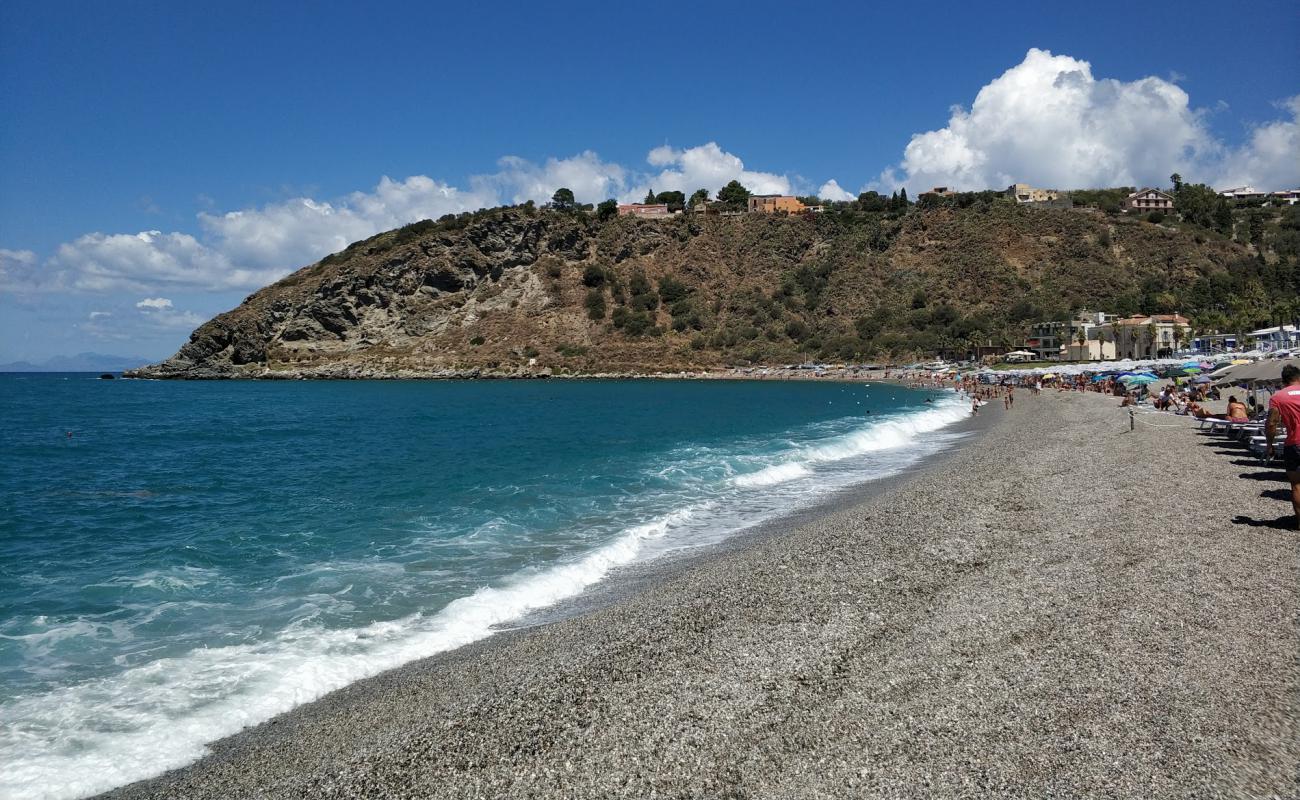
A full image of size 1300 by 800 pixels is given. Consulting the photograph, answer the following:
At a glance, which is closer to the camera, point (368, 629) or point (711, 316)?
point (368, 629)

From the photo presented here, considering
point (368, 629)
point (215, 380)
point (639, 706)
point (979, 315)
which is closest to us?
point (639, 706)

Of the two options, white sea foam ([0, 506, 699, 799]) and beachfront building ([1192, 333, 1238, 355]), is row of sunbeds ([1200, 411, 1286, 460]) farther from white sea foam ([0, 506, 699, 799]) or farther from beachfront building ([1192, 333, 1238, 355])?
beachfront building ([1192, 333, 1238, 355])

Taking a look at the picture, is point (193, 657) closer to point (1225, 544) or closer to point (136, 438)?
point (1225, 544)

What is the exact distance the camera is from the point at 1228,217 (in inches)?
4783

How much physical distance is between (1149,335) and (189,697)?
97069 millimetres

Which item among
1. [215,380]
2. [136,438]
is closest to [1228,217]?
[136,438]

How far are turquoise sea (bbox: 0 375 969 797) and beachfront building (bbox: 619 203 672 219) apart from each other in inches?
4095

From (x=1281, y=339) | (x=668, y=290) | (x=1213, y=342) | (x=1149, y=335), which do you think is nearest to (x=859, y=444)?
(x=1281, y=339)

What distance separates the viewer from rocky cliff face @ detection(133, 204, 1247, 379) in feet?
360

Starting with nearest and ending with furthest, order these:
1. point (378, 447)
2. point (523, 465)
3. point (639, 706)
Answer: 1. point (639, 706)
2. point (523, 465)
3. point (378, 447)

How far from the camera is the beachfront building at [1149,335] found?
82.4 m

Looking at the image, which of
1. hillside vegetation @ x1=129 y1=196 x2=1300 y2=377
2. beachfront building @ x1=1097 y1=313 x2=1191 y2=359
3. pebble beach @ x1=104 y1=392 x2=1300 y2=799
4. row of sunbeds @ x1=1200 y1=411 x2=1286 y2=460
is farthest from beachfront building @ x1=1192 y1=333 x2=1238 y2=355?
pebble beach @ x1=104 y1=392 x2=1300 y2=799

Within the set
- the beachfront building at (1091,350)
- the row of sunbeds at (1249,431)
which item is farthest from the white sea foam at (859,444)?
the beachfront building at (1091,350)

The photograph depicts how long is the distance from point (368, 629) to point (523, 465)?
56.4 ft
